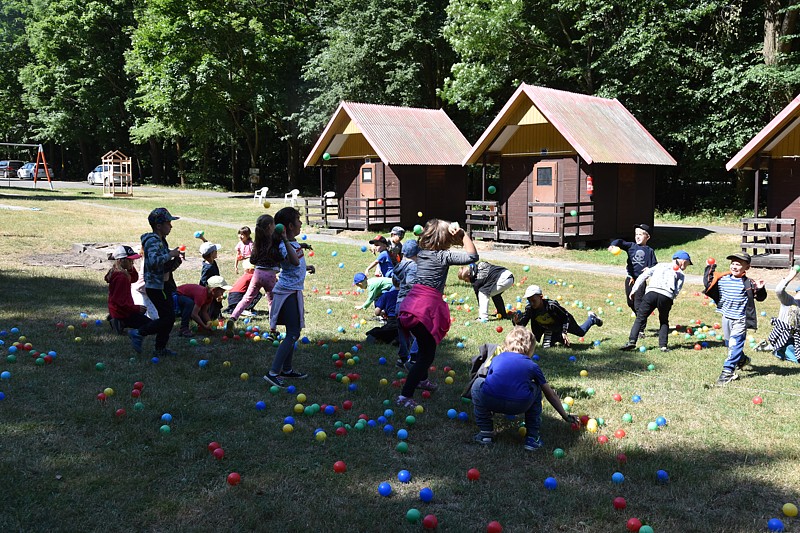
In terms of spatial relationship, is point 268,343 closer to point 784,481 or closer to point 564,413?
point 564,413

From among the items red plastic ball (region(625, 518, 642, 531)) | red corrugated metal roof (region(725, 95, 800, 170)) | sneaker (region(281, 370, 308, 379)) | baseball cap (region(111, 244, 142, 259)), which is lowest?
red plastic ball (region(625, 518, 642, 531))

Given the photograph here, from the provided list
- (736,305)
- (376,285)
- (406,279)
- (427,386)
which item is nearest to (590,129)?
(376,285)

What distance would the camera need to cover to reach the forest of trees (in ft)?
97.9

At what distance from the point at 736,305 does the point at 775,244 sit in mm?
12606

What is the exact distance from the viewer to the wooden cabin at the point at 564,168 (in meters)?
22.0

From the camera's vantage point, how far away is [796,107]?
17781 mm

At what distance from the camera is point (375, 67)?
37.9m

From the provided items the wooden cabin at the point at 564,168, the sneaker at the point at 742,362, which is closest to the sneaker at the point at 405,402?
the sneaker at the point at 742,362

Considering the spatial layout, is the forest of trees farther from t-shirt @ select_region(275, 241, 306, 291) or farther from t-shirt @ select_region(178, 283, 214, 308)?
t-shirt @ select_region(275, 241, 306, 291)

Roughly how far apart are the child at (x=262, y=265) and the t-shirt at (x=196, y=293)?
0.46 meters

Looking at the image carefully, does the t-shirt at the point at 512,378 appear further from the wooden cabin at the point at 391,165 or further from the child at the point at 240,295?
the wooden cabin at the point at 391,165

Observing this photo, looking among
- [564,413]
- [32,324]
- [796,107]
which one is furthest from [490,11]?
[564,413]

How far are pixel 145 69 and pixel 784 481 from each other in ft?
151

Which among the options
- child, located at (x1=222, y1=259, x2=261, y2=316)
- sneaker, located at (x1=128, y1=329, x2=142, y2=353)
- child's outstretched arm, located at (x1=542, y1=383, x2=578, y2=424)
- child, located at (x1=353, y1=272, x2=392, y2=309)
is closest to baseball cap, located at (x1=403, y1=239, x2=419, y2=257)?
child's outstretched arm, located at (x1=542, y1=383, x2=578, y2=424)
